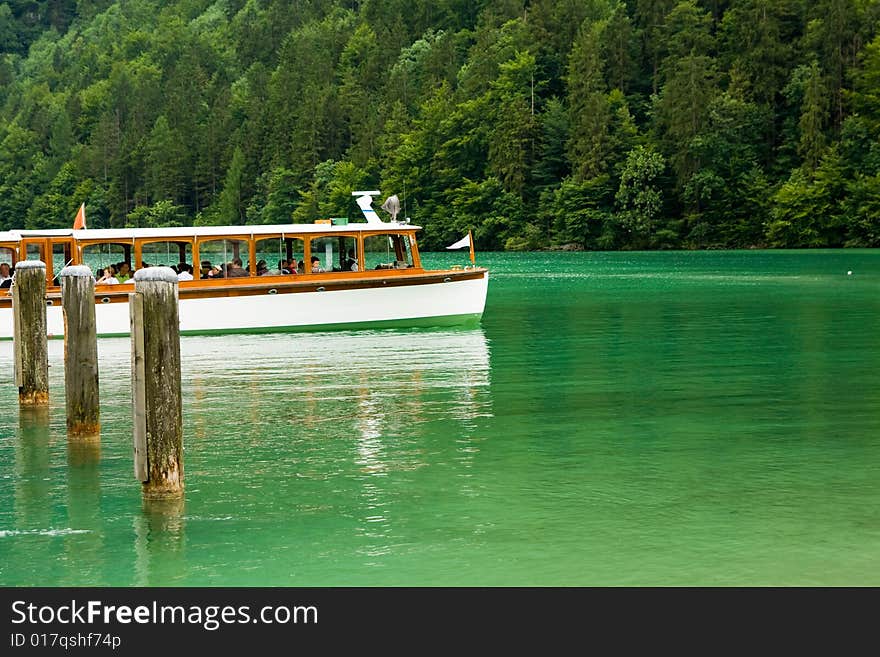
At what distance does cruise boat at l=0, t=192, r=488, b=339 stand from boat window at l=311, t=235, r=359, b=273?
0.02 m

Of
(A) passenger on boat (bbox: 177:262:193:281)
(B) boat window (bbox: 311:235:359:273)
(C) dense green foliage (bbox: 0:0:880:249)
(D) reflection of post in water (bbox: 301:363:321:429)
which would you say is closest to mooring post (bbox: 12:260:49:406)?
(D) reflection of post in water (bbox: 301:363:321:429)

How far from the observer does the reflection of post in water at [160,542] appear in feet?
36.6

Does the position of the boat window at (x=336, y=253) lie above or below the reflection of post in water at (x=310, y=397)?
above

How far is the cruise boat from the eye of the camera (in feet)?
102

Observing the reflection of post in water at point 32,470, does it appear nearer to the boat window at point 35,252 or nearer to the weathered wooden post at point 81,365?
the weathered wooden post at point 81,365

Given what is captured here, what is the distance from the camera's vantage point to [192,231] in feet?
104

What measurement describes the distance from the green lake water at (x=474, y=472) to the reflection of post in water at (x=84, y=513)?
0.11ft

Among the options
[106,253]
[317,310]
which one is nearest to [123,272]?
[106,253]

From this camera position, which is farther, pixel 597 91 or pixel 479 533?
pixel 597 91

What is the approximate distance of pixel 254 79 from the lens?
187 metres

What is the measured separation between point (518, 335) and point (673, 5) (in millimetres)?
100907

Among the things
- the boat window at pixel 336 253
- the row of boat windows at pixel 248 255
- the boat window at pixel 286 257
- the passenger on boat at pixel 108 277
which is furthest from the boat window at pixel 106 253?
the boat window at pixel 336 253
